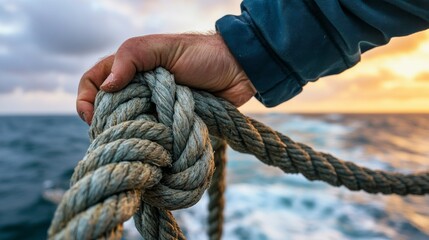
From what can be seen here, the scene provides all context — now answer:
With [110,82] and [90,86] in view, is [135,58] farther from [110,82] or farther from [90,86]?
[90,86]

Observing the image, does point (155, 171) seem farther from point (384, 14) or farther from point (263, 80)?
point (384, 14)

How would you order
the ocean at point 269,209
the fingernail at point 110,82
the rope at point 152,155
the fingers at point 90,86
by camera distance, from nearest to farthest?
1. the rope at point 152,155
2. the fingernail at point 110,82
3. the fingers at point 90,86
4. the ocean at point 269,209

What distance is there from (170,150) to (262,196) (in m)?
5.70

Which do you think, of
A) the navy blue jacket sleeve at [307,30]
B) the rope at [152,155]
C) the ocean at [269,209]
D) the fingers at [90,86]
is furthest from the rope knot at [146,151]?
the ocean at [269,209]

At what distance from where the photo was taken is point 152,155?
737 millimetres

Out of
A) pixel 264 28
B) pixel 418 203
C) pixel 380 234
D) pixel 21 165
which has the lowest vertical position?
pixel 418 203

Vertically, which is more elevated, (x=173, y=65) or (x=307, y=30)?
(x=173, y=65)

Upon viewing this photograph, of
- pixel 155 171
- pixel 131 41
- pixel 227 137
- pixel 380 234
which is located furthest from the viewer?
pixel 380 234

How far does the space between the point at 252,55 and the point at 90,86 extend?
455mm

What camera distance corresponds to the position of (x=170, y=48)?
0.91 m

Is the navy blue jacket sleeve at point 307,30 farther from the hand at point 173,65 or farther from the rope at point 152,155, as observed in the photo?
the rope at point 152,155

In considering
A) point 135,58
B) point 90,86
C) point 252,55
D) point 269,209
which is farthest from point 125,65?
point 269,209

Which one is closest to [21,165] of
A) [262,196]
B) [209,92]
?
[262,196]

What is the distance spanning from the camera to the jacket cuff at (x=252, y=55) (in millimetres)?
989
